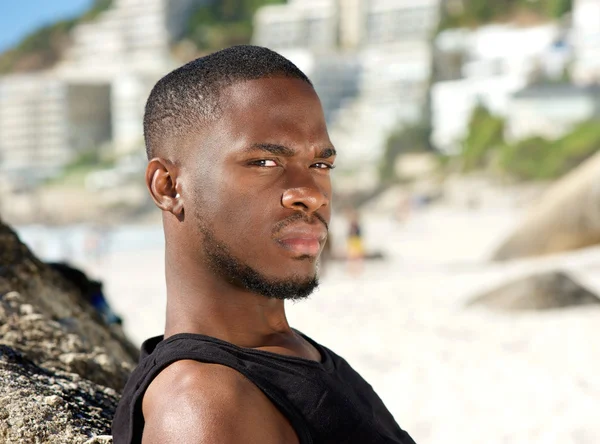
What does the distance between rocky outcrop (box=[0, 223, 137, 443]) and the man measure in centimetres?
18

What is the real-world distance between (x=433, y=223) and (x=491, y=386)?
23.9 m

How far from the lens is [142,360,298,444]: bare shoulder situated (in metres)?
0.87

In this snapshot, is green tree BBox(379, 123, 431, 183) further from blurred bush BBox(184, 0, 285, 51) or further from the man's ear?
the man's ear

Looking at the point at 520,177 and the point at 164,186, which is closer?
the point at 164,186

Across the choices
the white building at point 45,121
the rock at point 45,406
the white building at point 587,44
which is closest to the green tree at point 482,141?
the white building at point 587,44

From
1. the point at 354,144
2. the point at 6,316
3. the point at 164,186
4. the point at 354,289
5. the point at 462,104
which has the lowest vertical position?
the point at 354,144

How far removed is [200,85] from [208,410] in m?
0.43

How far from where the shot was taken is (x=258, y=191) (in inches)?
41.3

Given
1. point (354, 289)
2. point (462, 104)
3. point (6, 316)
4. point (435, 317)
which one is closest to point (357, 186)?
point (462, 104)

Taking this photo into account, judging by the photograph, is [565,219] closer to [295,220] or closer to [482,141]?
[295,220]

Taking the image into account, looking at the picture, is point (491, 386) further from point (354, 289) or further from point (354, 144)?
point (354, 144)

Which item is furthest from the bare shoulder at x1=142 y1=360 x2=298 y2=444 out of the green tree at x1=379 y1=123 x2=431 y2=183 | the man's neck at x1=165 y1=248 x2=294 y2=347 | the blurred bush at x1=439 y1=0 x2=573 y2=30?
the blurred bush at x1=439 y1=0 x2=573 y2=30

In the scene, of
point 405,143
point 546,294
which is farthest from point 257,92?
point 405,143

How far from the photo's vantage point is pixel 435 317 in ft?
24.7
